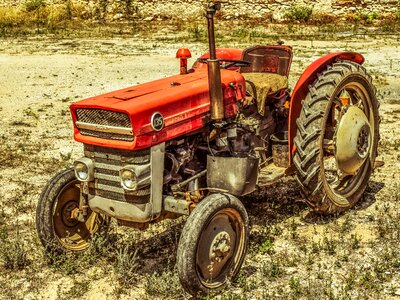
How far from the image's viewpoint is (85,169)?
4727 millimetres

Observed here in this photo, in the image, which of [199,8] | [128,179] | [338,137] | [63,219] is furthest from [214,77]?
[199,8]

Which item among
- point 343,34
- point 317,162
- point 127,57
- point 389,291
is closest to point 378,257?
point 389,291

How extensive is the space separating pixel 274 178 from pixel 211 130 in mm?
951

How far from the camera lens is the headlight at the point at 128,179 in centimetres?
448

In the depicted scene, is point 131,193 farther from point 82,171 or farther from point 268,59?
point 268,59

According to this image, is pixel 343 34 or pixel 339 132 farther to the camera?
pixel 343 34

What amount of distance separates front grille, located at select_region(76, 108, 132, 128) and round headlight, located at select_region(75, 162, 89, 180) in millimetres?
347

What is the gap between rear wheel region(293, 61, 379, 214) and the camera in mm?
→ 5414

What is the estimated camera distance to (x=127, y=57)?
1691cm

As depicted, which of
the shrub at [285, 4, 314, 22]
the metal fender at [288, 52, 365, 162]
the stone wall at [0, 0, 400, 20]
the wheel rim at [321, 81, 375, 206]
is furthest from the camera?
the stone wall at [0, 0, 400, 20]

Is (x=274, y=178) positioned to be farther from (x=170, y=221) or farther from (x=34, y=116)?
(x=34, y=116)

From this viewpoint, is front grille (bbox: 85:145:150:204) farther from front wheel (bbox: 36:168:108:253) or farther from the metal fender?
the metal fender

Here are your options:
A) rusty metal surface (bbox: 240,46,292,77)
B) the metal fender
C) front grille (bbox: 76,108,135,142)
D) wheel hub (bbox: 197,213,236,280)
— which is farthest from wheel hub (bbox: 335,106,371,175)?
front grille (bbox: 76,108,135,142)

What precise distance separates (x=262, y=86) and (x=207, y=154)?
103cm
